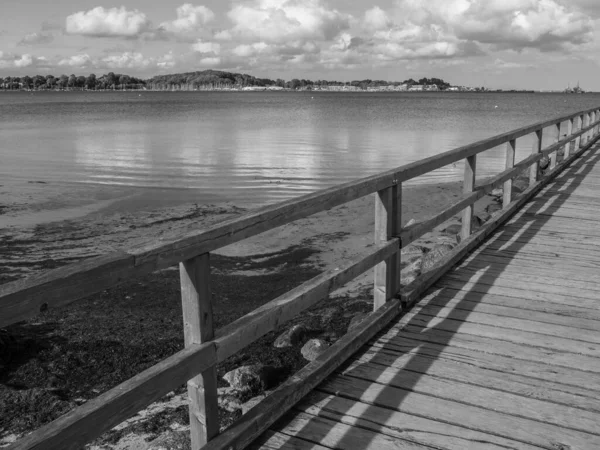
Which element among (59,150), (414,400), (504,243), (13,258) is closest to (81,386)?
(414,400)

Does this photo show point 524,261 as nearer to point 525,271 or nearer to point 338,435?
point 525,271

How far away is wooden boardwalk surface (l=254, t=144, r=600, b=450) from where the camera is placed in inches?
121

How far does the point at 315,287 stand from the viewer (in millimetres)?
3521

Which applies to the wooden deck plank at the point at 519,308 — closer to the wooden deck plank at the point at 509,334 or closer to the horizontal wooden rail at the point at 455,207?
the wooden deck plank at the point at 509,334

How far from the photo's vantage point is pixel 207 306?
103 inches

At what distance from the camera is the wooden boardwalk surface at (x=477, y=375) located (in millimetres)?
3078

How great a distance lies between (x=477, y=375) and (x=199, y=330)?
195 centimetres

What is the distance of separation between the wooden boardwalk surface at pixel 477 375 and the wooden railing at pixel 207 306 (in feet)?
0.46

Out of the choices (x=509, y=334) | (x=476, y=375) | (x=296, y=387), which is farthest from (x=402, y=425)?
(x=509, y=334)

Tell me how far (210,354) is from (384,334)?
201cm

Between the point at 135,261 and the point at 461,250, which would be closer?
the point at 135,261

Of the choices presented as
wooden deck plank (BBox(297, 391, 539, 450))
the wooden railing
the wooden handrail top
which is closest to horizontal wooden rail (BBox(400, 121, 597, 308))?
the wooden railing

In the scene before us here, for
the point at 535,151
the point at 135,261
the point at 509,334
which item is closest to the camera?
the point at 135,261

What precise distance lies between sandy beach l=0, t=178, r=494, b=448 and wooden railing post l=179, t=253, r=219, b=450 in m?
0.58
